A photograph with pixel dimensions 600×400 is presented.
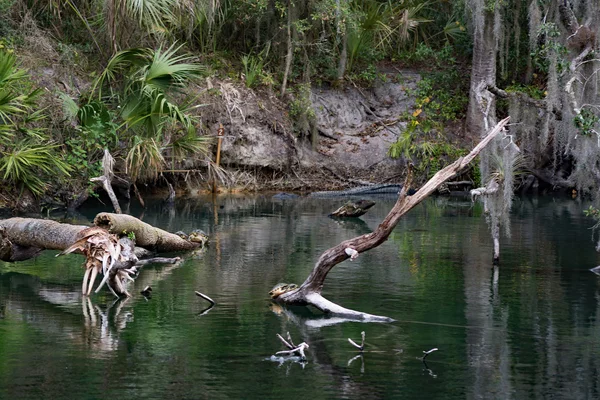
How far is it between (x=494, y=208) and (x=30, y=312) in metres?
6.33

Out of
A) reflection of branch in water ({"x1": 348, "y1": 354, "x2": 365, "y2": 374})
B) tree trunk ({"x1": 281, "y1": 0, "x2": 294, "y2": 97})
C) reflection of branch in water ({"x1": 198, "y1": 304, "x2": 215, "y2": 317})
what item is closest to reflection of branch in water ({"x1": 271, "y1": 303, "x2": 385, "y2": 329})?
reflection of branch in water ({"x1": 198, "y1": 304, "x2": 215, "y2": 317})

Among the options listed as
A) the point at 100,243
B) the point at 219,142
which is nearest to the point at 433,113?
the point at 219,142

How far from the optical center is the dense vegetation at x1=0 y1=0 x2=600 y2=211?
18922 mm

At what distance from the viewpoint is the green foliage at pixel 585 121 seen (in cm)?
1349

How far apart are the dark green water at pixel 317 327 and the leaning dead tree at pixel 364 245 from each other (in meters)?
0.20

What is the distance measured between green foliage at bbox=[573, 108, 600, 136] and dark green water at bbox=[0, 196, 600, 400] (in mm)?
2007

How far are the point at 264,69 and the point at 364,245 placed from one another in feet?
65.9

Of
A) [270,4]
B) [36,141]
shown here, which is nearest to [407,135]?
[270,4]

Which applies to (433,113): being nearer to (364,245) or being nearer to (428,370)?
(364,245)

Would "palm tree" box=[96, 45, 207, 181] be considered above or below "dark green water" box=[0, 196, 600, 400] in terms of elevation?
above

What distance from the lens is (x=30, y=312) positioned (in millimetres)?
11211

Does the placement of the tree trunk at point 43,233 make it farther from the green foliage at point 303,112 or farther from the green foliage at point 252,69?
the green foliage at point 303,112

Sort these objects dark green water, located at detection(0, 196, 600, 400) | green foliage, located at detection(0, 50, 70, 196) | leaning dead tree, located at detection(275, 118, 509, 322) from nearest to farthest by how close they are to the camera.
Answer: dark green water, located at detection(0, 196, 600, 400) → leaning dead tree, located at detection(275, 118, 509, 322) → green foliage, located at detection(0, 50, 70, 196)

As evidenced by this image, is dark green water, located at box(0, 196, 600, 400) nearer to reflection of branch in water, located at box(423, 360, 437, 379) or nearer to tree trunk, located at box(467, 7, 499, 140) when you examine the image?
reflection of branch in water, located at box(423, 360, 437, 379)
